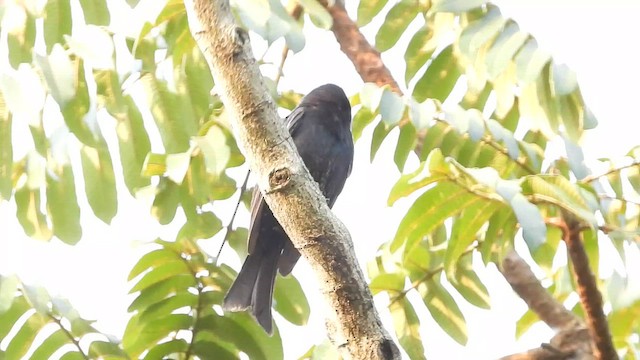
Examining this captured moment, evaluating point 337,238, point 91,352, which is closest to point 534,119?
point 337,238

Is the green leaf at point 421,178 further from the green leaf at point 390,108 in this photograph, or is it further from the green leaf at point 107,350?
the green leaf at point 107,350

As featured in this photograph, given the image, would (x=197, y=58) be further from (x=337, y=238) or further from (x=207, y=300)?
(x=337, y=238)

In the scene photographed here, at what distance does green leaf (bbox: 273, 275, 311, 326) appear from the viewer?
3.20 meters

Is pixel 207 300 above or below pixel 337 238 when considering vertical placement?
above

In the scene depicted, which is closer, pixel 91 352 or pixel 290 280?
pixel 91 352

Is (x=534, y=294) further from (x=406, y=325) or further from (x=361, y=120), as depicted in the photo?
(x=361, y=120)

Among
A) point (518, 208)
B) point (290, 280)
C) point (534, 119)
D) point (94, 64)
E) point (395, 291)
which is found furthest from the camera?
point (290, 280)

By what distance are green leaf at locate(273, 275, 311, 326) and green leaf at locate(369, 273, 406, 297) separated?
25cm

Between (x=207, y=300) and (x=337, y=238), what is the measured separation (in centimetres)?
121

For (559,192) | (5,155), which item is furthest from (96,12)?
(559,192)

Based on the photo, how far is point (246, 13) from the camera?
8.23 ft

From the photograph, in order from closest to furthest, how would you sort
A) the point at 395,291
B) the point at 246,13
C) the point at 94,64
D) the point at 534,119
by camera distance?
the point at 246,13, the point at 94,64, the point at 534,119, the point at 395,291

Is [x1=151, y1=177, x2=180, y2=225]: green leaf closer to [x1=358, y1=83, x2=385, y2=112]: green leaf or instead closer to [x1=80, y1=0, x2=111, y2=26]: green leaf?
[x1=80, y1=0, x2=111, y2=26]: green leaf

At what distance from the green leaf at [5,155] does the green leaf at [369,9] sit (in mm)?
1330
